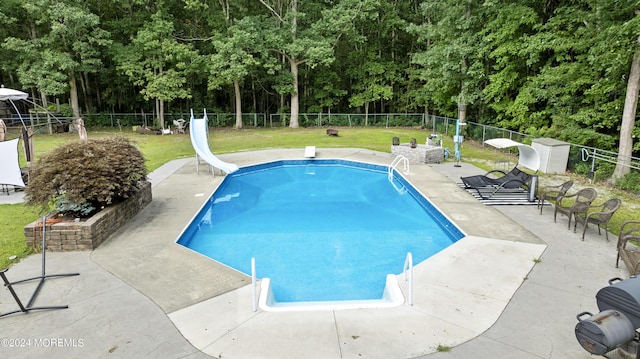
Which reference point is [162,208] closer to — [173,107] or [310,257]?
[310,257]

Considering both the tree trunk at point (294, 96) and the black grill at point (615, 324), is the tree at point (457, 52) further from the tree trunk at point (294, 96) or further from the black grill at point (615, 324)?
the black grill at point (615, 324)

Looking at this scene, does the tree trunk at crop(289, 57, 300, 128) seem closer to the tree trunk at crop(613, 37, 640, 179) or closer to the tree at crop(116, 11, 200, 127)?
the tree at crop(116, 11, 200, 127)

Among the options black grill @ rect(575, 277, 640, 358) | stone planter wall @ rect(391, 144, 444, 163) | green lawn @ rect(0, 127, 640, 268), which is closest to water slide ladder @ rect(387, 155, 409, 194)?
stone planter wall @ rect(391, 144, 444, 163)

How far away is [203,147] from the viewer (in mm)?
13617

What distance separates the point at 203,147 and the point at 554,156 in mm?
12000

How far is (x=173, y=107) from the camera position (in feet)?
96.6

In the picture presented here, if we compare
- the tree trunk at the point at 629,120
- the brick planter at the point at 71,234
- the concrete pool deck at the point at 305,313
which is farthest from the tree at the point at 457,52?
the brick planter at the point at 71,234

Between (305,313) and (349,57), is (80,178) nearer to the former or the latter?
(305,313)

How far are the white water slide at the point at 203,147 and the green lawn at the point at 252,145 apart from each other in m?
1.76

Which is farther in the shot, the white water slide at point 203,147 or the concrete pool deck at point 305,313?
the white water slide at point 203,147

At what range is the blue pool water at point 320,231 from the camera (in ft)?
22.0

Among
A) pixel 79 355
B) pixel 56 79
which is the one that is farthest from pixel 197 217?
pixel 56 79

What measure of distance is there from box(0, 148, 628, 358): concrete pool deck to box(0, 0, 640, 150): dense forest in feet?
25.4

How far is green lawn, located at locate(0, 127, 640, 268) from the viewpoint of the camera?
7.99 metres
